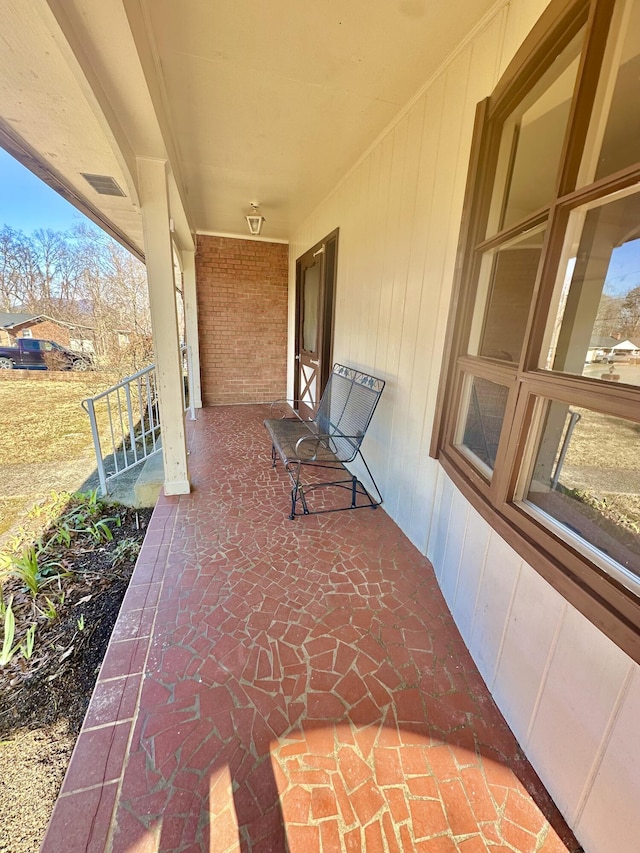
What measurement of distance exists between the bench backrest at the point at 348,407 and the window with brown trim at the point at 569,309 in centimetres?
107

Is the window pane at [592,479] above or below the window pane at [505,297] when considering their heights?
below

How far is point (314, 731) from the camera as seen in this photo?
118 centimetres

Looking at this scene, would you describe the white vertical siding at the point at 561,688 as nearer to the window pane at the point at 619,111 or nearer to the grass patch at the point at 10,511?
the window pane at the point at 619,111

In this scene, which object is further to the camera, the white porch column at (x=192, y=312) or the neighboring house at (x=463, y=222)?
the white porch column at (x=192, y=312)

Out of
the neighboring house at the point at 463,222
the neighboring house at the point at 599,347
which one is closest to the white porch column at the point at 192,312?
the neighboring house at the point at 463,222

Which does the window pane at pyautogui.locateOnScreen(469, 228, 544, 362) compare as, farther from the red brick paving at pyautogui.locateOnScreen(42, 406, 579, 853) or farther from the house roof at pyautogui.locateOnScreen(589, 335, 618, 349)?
the red brick paving at pyautogui.locateOnScreen(42, 406, 579, 853)

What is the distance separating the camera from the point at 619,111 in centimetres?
97

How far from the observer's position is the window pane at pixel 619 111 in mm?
925

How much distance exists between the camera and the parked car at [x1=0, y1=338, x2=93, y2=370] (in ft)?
28.8

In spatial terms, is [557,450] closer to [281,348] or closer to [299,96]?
[299,96]

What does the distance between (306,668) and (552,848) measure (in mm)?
857

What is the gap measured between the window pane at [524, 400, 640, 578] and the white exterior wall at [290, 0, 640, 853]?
218 millimetres

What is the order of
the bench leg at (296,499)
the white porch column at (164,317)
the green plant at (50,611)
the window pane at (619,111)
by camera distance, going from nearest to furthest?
the window pane at (619,111) → the green plant at (50,611) → the white porch column at (164,317) → the bench leg at (296,499)

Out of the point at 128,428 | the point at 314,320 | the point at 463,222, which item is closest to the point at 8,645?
the point at 463,222
